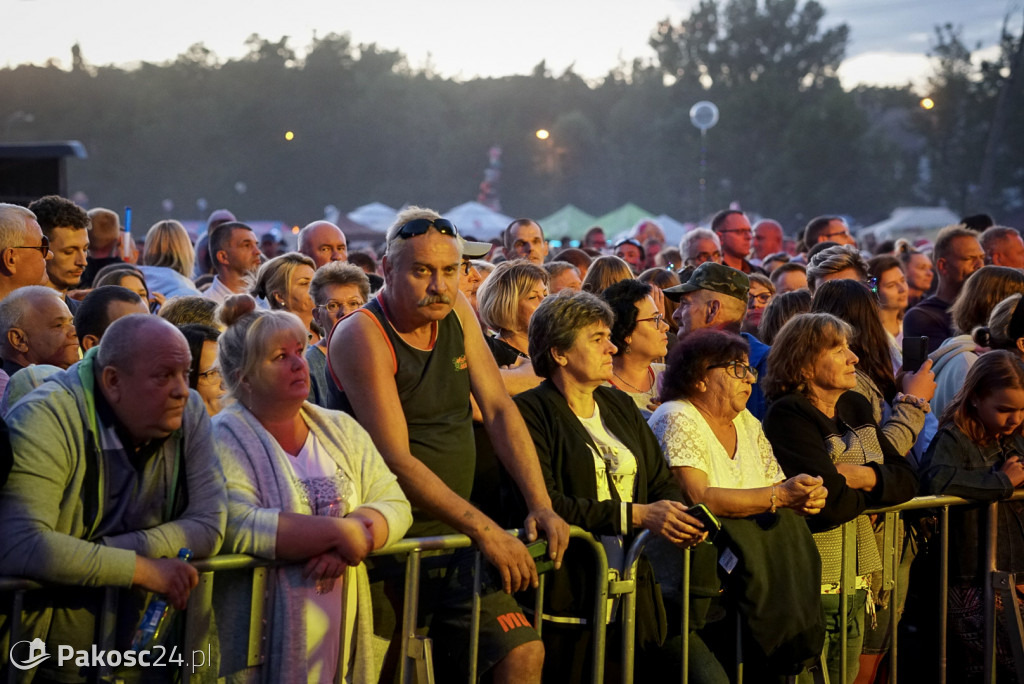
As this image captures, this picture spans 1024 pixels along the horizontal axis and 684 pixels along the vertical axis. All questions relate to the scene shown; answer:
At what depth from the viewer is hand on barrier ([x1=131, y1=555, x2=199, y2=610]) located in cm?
305

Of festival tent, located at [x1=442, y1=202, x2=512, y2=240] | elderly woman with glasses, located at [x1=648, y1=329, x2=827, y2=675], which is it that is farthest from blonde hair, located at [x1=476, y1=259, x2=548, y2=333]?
festival tent, located at [x1=442, y1=202, x2=512, y2=240]

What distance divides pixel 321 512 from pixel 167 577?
1.77 feet

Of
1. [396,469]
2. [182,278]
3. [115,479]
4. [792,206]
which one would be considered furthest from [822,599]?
[792,206]

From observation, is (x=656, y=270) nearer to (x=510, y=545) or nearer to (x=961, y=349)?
(x=961, y=349)

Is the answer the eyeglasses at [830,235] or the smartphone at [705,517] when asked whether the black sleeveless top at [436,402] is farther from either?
the eyeglasses at [830,235]

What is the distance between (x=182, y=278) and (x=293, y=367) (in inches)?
197

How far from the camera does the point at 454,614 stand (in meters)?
4.01

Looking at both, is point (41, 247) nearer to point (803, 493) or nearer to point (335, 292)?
point (335, 292)

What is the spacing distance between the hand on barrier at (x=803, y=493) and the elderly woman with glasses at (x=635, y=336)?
876 mm

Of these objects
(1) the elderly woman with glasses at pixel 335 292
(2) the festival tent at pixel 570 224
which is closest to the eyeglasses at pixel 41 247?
(1) the elderly woman with glasses at pixel 335 292

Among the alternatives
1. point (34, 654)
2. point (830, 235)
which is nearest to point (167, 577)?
point (34, 654)

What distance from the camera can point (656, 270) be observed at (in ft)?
24.4

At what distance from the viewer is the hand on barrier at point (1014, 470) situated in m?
5.10

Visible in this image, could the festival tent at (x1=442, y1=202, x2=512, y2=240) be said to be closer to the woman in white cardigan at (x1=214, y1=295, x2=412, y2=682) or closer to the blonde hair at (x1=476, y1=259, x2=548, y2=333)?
the blonde hair at (x1=476, y1=259, x2=548, y2=333)
